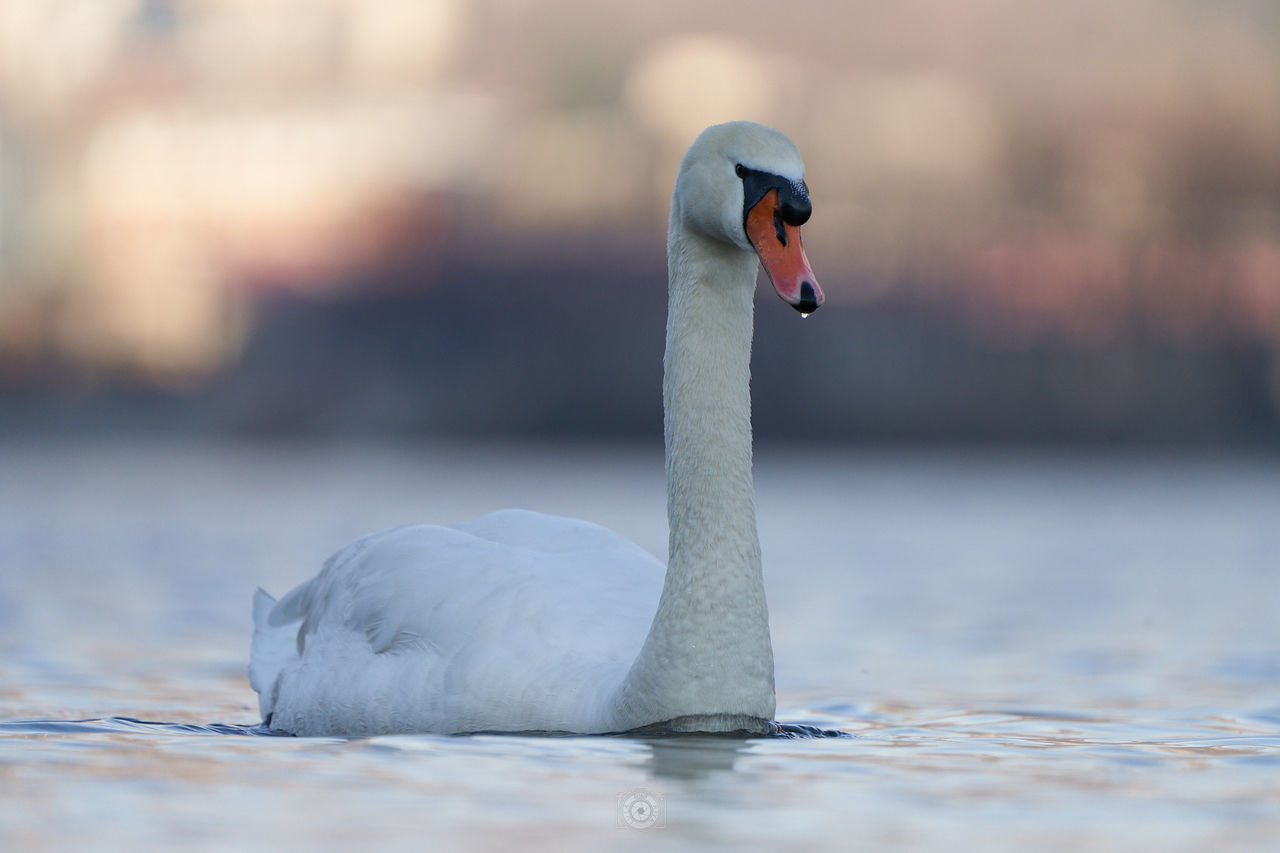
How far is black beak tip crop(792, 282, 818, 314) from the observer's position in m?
5.88

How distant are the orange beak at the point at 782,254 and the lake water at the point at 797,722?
1.51 meters

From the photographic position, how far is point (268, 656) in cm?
884

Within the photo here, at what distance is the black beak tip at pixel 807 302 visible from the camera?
588 cm

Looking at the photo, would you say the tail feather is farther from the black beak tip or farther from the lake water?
the black beak tip

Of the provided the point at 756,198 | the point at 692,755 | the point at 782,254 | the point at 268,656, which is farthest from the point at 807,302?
the point at 268,656

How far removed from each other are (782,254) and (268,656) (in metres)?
3.75

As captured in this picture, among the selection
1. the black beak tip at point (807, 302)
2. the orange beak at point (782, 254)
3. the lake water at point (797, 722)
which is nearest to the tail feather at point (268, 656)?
the lake water at point (797, 722)

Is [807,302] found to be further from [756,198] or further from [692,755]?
[692,755]

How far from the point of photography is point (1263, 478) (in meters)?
52.4

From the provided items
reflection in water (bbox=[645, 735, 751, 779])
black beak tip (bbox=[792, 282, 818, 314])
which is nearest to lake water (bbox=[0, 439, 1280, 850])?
reflection in water (bbox=[645, 735, 751, 779])

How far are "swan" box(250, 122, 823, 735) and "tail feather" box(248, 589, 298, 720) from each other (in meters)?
0.58

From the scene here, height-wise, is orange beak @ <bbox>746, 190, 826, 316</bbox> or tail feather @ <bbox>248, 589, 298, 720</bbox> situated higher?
orange beak @ <bbox>746, 190, 826, 316</bbox>

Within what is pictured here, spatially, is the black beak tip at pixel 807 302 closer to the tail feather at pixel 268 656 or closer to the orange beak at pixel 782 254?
the orange beak at pixel 782 254

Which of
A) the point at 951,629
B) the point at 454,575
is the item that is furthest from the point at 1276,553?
the point at 454,575
